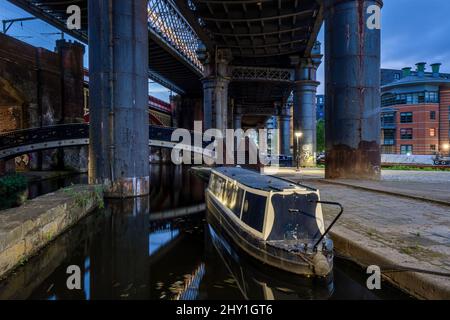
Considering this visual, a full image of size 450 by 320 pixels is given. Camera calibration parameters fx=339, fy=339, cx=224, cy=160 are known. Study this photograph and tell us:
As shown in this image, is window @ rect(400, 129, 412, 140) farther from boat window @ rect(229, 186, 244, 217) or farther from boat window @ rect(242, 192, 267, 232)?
boat window @ rect(242, 192, 267, 232)

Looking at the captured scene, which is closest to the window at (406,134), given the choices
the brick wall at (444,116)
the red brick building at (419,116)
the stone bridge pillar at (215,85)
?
the red brick building at (419,116)

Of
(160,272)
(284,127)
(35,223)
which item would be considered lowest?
(160,272)

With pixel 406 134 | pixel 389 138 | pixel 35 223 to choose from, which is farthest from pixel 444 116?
pixel 35 223

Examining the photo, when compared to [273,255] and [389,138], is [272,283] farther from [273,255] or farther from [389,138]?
[389,138]

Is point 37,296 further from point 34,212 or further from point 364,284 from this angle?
point 364,284

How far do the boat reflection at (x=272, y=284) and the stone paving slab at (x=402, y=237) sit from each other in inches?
42.5

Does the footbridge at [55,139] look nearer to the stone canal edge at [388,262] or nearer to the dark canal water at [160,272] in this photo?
the dark canal water at [160,272]

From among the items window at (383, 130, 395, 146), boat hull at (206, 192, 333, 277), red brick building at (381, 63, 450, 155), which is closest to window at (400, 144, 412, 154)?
red brick building at (381, 63, 450, 155)

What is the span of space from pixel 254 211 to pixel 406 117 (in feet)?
205

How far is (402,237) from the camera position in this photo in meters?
7.19

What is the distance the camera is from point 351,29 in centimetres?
1780

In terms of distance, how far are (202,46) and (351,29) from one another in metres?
22.6

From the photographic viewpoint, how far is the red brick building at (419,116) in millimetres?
58656
